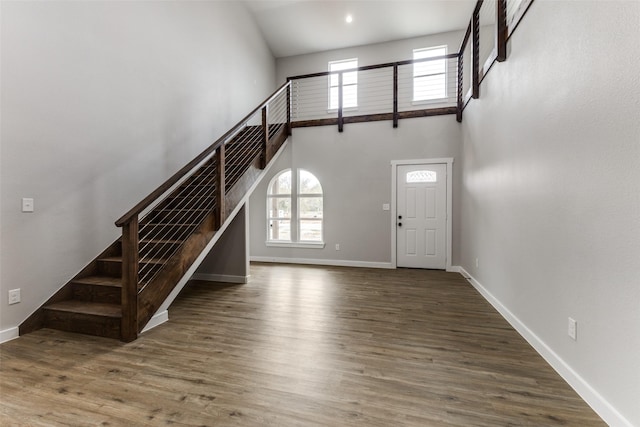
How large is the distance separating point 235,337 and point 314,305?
110cm

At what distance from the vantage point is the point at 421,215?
548cm

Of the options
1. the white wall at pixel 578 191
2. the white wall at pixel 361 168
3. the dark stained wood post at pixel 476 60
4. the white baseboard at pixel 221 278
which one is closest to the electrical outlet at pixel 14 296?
the white baseboard at pixel 221 278

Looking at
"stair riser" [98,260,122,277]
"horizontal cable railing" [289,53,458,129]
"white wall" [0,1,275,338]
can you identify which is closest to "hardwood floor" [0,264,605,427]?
"stair riser" [98,260,122,277]

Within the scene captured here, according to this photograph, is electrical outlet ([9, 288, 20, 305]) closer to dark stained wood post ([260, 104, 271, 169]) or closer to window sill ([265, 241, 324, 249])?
dark stained wood post ([260, 104, 271, 169])

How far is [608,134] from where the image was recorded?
5.13 feet

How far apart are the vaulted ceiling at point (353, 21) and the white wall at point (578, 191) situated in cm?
365

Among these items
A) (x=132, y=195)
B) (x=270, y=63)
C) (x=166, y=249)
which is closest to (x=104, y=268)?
(x=166, y=249)

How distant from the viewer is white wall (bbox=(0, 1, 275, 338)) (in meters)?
2.55

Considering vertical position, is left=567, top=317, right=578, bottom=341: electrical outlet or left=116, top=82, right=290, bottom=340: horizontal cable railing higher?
left=116, top=82, right=290, bottom=340: horizontal cable railing

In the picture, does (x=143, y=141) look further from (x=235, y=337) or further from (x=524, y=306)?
(x=524, y=306)

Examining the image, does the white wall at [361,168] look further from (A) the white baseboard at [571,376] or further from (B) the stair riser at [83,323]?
(B) the stair riser at [83,323]

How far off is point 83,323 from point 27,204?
1.19 m

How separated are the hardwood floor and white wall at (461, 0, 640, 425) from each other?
28cm

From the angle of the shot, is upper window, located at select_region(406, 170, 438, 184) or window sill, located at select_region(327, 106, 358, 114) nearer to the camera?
upper window, located at select_region(406, 170, 438, 184)
